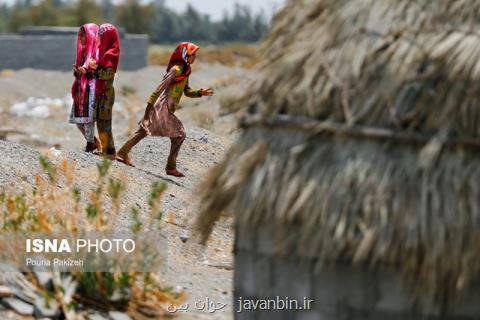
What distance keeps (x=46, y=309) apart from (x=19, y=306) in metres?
0.19

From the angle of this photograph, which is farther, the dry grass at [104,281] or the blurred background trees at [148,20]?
the blurred background trees at [148,20]

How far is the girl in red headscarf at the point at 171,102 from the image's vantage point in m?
11.3

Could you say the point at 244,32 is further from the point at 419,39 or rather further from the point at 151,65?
the point at 419,39

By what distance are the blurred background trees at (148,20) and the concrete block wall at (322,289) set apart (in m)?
57.7

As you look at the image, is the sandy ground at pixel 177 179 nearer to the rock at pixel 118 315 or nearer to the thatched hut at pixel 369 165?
the rock at pixel 118 315

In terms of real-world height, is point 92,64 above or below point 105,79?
above

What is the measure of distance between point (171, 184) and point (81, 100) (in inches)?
58.1

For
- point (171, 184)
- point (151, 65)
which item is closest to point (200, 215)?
point (171, 184)

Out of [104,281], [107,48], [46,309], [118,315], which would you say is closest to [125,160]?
[107,48]

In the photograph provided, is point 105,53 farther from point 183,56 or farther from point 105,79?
point 183,56

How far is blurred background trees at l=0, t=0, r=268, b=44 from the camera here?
65.6m

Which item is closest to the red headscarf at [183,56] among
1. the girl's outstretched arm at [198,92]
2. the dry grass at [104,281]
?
the girl's outstretched arm at [198,92]

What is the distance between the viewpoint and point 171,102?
1147 centimetres

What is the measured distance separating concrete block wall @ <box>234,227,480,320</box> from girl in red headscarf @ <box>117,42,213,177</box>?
588cm
